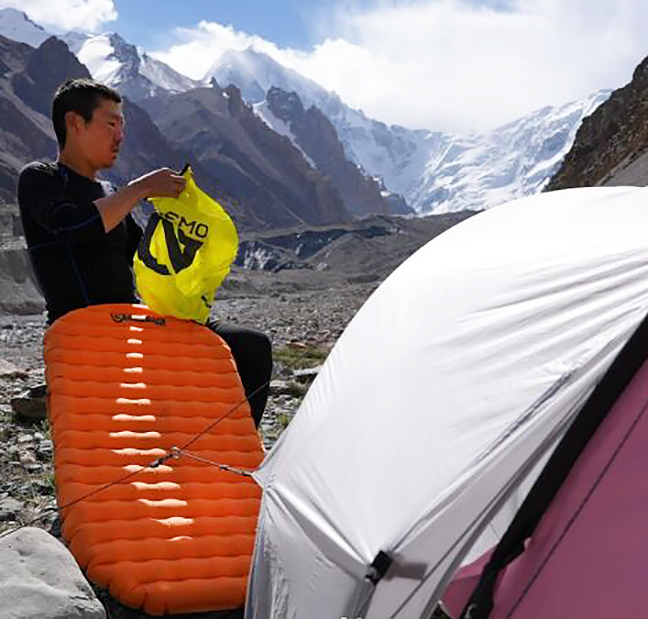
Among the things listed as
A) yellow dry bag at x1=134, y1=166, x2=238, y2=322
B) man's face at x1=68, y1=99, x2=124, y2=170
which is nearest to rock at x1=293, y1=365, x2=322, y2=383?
yellow dry bag at x1=134, y1=166, x2=238, y2=322

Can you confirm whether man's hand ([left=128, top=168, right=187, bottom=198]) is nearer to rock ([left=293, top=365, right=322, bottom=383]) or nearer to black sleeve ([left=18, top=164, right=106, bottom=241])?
black sleeve ([left=18, top=164, right=106, bottom=241])

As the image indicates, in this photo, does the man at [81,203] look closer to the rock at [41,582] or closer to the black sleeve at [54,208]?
the black sleeve at [54,208]

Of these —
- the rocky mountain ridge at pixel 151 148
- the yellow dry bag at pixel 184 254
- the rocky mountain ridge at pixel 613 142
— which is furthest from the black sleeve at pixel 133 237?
the rocky mountain ridge at pixel 151 148

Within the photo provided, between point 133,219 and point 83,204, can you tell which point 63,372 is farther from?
point 133,219

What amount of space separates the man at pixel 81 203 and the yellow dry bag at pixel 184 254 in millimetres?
156

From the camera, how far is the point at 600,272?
260 centimetres

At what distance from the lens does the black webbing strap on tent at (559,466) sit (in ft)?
7.62

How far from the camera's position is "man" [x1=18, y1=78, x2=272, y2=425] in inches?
172

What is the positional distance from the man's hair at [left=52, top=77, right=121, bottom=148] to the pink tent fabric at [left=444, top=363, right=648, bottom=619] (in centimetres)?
344

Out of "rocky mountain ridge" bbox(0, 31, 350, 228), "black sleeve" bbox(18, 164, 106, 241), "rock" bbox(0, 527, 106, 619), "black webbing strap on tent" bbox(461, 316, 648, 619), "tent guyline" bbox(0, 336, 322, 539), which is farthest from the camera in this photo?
"rocky mountain ridge" bbox(0, 31, 350, 228)

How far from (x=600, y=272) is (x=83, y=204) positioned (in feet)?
10.0

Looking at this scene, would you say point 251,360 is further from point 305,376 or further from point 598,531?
point 305,376

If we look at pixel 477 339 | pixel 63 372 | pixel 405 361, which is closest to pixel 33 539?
pixel 63 372

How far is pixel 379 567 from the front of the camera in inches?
96.0
